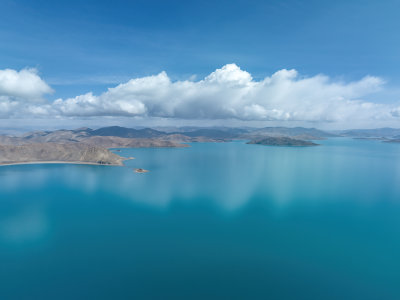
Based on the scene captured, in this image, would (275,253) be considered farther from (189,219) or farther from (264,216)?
(189,219)

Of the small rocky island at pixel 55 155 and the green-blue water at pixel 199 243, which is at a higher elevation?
the small rocky island at pixel 55 155

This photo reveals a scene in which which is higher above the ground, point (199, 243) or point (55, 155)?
point (55, 155)

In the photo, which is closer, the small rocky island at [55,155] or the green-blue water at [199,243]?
the green-blue water at [199,243]

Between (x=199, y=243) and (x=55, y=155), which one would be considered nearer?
(x=199, y=243)

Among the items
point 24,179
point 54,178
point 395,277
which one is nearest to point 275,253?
point 395,277

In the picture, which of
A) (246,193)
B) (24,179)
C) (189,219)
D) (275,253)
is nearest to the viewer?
(275,253)
